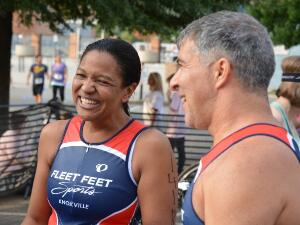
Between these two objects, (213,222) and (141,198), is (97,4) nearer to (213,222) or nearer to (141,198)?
(141,198)

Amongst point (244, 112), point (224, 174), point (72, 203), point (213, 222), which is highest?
point (244, 112)

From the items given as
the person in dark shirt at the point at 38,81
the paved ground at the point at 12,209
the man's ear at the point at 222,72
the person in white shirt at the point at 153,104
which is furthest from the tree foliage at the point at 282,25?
the man's ear at the point at 222,72

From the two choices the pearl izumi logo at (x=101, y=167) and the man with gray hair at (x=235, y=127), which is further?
the pearl izumi logo at (x=101, y=167)

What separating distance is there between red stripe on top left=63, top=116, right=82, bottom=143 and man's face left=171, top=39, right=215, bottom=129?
1.02m

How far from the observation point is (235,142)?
64.4 inches

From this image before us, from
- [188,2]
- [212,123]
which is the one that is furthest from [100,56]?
[188,2]

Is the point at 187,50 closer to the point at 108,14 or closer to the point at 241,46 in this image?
the point at 241,46

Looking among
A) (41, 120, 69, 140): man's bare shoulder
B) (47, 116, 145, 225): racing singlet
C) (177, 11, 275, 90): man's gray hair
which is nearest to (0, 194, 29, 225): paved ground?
(41, 120, 69, 140): man's bare shoulder

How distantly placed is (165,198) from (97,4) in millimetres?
4907

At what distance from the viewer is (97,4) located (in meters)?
7.21

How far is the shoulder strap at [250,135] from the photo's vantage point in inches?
64.6

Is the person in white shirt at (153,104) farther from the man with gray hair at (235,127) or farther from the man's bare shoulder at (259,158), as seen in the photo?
the man's bare shoulder at (259,158)

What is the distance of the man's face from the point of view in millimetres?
1727

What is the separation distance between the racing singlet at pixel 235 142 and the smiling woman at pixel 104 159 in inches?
34.7
